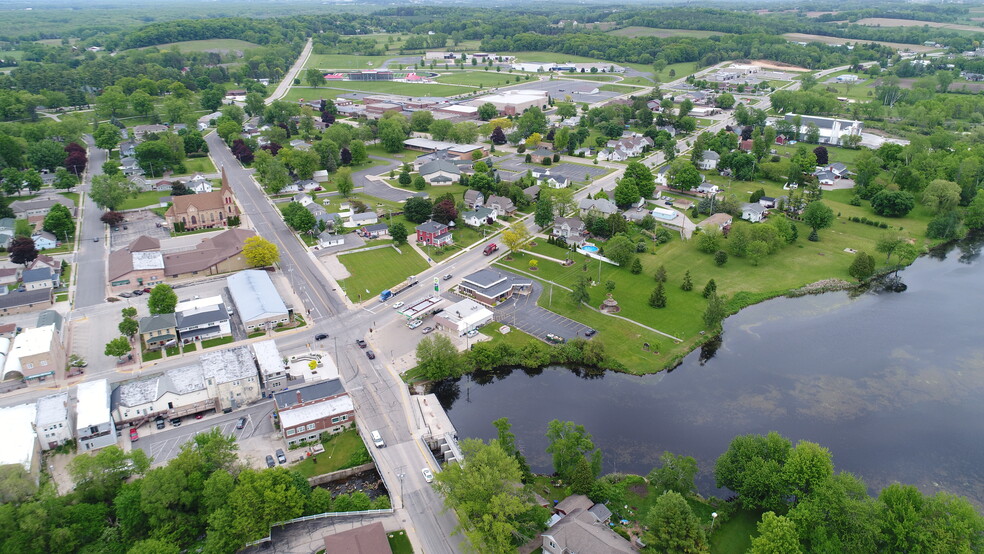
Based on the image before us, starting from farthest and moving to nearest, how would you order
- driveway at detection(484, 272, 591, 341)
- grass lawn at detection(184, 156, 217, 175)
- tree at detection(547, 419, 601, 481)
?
grass lawn at detection(184, 156, 217, 175) → driveway at detection(484, 272, 591, 341) → tree at detection(547, 419, 601, 481)

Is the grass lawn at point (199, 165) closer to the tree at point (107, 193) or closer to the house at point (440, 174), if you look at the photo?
the tree at point (107, 193)

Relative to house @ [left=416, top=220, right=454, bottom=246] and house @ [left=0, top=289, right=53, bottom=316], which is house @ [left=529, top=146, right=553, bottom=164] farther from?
house @ [left=0, top=289, right=53, bottom=316]

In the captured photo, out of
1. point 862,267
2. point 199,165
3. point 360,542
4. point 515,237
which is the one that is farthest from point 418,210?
point 862,267

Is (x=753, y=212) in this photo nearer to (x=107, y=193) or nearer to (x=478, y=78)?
(x=107, y=193)

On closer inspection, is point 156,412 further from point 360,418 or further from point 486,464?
point 486,464

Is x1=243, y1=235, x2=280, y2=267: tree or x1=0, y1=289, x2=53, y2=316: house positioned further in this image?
x1=243, y1=235, x2=280, y2=267: tree

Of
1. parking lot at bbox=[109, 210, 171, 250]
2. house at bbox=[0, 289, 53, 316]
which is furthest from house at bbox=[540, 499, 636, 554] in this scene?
parking lot at bbox=[109, 210, 171, 250]
